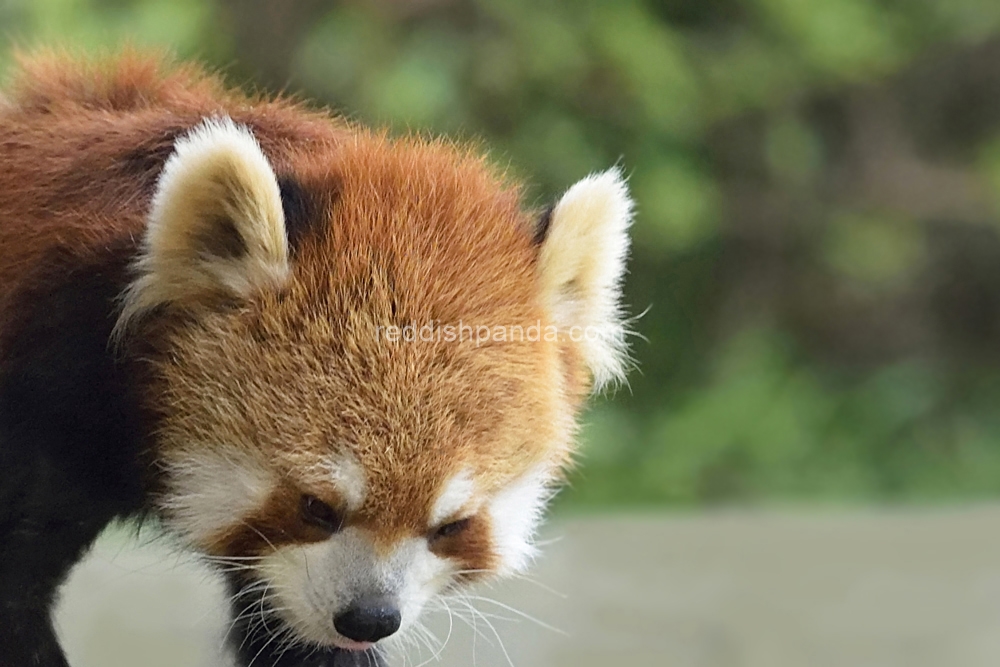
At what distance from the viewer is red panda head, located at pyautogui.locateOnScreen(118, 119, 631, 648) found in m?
1.33

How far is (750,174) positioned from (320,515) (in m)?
2.86

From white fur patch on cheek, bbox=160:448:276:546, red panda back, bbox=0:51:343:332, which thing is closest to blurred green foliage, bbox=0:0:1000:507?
red panda back, bbox=0:51:343:332

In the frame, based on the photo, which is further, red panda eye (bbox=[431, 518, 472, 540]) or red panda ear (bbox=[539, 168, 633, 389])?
red panda ear (bbox=[539, 168, 633, 389])

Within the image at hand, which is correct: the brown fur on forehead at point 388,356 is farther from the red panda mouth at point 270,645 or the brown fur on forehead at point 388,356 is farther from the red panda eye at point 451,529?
the red panda mouth at point 270,645

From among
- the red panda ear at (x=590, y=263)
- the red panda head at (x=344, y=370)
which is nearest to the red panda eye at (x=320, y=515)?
the red panda head at (x=344, y=370)

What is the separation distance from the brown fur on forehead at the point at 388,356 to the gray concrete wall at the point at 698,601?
0.44 metres

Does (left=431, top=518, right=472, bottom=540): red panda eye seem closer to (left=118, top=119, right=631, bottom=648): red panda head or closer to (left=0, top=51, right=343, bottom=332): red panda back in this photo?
(left=118, top=119, right=631, bottom=648): red panda head

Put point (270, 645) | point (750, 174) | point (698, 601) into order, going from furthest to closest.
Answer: point (750, 174) < point (698, 601) < point (270, 645)

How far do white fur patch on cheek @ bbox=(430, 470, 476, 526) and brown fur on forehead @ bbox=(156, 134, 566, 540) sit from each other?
1 cm

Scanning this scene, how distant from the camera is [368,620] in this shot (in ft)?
4.49

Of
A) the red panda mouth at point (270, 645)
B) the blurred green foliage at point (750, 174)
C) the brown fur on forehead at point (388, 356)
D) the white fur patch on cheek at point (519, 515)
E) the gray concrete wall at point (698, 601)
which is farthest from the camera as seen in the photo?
the blurred green foliage at point (750, 174)

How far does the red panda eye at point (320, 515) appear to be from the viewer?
1337 millimetres

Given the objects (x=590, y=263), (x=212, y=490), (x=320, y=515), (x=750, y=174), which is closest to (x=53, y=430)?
(x=212, y=490)

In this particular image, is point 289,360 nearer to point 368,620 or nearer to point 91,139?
point 368,620
